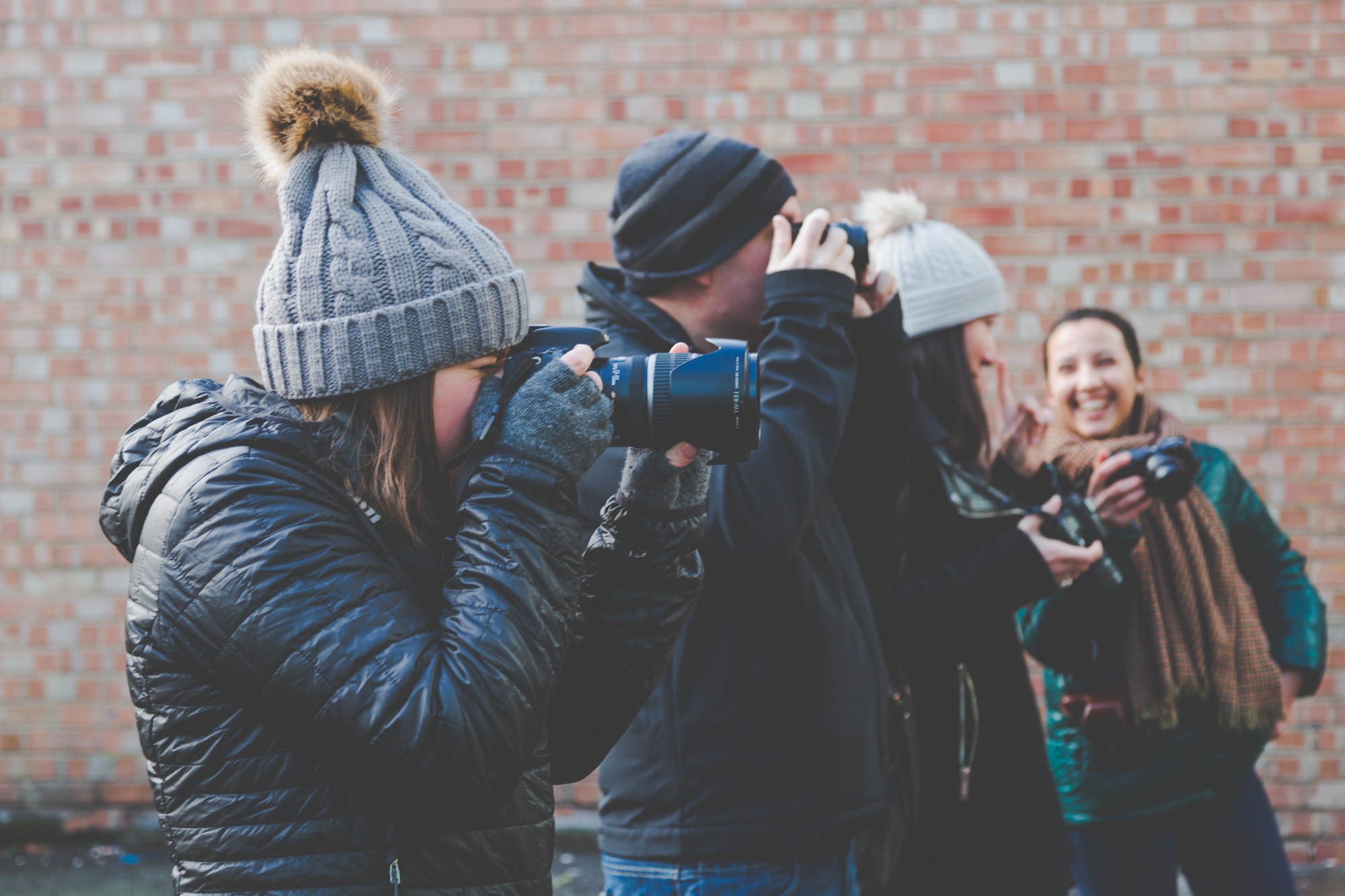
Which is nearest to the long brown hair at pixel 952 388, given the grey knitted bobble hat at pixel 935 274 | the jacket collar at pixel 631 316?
the grey knitted bobble hat at pixel 935 274

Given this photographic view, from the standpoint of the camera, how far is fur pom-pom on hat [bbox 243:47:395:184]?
52.2 inches

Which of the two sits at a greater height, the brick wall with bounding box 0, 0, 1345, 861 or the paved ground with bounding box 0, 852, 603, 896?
the brick wall with bounding box 0, 0, 1345, 861

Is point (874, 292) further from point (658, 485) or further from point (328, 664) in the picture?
point (328, 664)

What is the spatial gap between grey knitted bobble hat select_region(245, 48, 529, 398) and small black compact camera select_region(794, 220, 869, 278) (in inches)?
29.8

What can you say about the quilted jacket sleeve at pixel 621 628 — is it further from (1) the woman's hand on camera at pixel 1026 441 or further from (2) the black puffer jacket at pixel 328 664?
(1) the woman's hand on camera at pixel 1026 441

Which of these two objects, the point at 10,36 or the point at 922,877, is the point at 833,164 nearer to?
the point at 922,877

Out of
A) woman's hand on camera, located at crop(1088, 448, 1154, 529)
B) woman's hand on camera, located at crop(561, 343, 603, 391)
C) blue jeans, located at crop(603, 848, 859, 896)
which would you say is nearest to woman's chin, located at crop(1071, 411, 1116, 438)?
woman's hand on camera, located at crop(1088, 448, 1154, 529)

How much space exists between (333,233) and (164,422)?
0.98 feet

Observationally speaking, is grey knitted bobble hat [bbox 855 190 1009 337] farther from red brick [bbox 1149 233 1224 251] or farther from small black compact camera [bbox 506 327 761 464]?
red brick [bbox 1149 233 1224 251]

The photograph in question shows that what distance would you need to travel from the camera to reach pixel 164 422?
132cm

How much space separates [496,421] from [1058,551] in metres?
1.38

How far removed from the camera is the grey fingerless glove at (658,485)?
1445mm

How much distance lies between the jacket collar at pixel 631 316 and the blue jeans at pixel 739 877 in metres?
0.82

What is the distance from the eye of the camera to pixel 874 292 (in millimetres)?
2160
